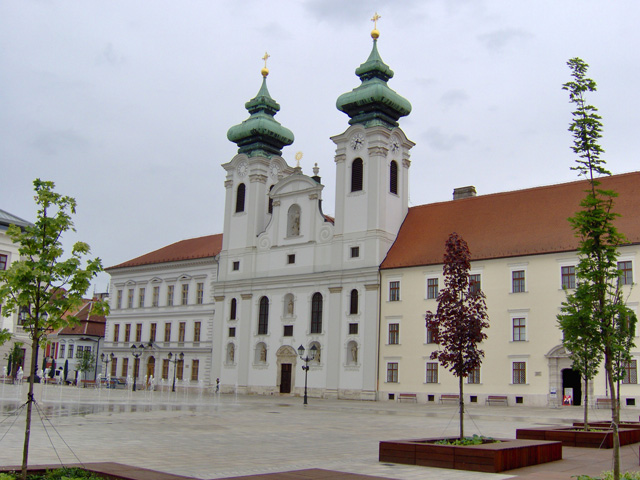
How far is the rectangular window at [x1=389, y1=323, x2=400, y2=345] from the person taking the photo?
45303 millimetres

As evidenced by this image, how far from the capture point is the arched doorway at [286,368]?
5022 cm

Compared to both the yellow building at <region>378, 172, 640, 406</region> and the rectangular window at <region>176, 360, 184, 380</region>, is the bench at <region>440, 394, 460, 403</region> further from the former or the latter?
the rectangular window at <region>176, 360, 184, 380</region>

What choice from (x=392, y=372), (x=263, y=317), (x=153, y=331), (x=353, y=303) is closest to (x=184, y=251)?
(x=153, y=331)

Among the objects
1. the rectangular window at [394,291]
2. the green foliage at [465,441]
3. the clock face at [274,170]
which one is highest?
the clock face at [274,170]

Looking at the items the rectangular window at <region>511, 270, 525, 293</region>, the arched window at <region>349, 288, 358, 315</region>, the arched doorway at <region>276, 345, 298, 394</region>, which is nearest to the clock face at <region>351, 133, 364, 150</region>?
the arched window at <region>349, 288, 358, 315</region>

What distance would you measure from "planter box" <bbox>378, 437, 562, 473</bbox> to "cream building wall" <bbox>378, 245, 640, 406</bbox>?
23837mm

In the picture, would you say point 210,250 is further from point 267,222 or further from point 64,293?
point 64,293

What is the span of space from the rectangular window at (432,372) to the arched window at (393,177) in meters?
12.9

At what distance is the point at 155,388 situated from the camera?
186 feet

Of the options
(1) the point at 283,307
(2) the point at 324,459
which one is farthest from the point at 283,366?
(2) the point at 324,459

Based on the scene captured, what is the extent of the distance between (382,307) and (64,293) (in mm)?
36373

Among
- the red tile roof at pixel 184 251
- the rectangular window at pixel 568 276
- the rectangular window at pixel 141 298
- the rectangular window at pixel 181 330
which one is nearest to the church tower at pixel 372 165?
the rectangular window at pixel 568 276

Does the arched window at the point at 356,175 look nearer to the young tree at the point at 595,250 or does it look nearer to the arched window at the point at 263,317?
the arched window at the point at 263,317

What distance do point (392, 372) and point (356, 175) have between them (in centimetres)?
1373
